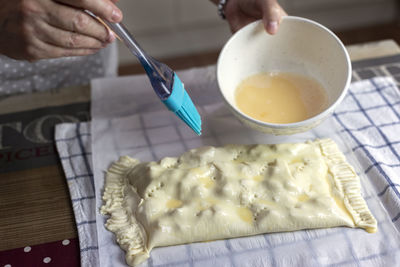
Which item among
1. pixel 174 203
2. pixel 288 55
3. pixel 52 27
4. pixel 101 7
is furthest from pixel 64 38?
pixel 288 55

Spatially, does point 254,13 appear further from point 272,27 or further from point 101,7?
point 101,7

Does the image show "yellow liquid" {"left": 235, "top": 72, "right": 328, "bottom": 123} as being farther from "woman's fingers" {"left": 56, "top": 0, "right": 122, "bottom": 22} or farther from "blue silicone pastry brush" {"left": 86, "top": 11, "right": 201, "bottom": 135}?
"woman's fingers" {"left": 56, "top": 0, "right": 122, "bottom": 22}

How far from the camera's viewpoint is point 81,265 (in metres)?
0.96

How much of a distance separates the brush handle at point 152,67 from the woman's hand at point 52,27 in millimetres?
33

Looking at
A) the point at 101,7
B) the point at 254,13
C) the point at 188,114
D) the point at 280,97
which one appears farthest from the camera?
the point at 254,13

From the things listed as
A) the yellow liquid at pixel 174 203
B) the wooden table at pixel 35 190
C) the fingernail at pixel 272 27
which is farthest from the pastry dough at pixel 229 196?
the fingernail at pixel 272 27

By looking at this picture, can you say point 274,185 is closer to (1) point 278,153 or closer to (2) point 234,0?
(1) point 278,153

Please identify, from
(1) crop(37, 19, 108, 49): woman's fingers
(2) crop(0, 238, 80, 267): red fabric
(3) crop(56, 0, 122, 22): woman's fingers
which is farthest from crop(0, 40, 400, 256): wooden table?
(3) crop(56, 0, 122, 22): woman's fingers

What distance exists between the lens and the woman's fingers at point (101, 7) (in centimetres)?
93

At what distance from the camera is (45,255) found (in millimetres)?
986

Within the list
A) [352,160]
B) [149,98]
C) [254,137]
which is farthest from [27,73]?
[352,160]

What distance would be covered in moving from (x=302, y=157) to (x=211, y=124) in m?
0.28

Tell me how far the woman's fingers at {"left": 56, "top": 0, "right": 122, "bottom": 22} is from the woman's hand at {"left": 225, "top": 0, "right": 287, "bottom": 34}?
386 mm

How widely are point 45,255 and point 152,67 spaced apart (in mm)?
467
